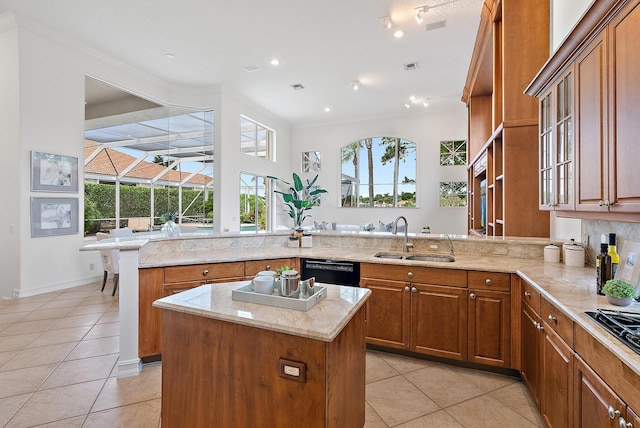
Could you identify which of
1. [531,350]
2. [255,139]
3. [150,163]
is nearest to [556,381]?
[531,350]

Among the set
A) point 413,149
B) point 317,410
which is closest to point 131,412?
point 317,410

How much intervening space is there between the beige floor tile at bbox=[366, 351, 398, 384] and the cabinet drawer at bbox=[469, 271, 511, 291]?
3.18 ft

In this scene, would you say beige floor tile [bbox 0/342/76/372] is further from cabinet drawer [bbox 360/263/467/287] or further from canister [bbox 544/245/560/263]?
canister [bbox 544/245/560/263]

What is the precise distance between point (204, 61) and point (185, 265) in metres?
4.52

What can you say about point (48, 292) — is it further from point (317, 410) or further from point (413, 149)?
point (413, 149)

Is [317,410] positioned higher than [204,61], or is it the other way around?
[204,61]

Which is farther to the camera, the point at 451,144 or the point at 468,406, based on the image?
the point at 451,144

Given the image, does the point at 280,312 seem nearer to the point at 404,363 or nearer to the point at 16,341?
the point at 404,363

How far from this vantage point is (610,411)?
1117 mm

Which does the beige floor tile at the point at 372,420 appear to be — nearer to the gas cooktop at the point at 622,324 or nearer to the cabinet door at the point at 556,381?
the cabinet door at the point at 556,381

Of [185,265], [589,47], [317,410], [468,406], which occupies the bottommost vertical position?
[468,406]

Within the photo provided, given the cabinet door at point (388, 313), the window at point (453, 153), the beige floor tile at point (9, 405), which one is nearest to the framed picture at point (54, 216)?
the beige floor tile at point (9, 405)

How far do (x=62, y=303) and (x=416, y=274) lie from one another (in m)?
4.67

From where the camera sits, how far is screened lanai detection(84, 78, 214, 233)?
21.9 ft
